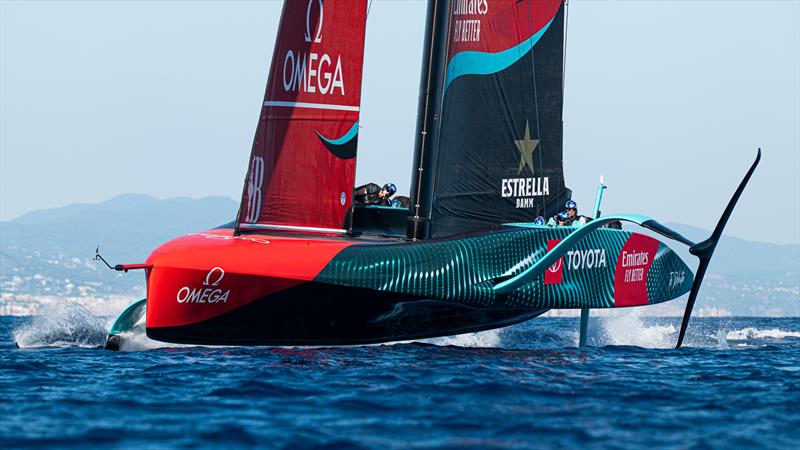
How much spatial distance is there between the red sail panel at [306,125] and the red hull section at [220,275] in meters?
1.01

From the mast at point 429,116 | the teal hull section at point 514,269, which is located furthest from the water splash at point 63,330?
the mast at point 429,116

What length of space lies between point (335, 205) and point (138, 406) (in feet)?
20.3

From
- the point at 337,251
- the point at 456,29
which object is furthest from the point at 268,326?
the point at 456,29

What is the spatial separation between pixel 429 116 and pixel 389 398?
689 centimetres

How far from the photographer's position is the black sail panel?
1658cm

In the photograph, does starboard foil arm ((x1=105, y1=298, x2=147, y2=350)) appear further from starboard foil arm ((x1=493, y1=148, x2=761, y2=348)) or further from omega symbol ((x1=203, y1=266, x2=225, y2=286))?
starboard foil arm ((x1=493, y1=148, x2=761, y2=348))

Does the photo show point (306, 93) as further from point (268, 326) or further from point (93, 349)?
point (93, 349)

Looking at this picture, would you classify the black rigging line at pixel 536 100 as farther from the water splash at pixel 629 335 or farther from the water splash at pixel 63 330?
the water splash at pixel 63 330

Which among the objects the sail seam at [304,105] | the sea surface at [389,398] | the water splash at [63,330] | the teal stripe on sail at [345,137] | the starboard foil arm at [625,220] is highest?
the sail seam at [304,105]

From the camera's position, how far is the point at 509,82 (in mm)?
17250

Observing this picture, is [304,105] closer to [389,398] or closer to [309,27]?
[309,27]

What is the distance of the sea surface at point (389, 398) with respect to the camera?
28.1 ft

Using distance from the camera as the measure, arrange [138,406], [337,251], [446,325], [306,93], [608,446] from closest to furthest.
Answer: [608,446]
[138,406]
[337,251]
[306,93]
[446,325]

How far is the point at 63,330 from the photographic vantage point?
18.0 m
